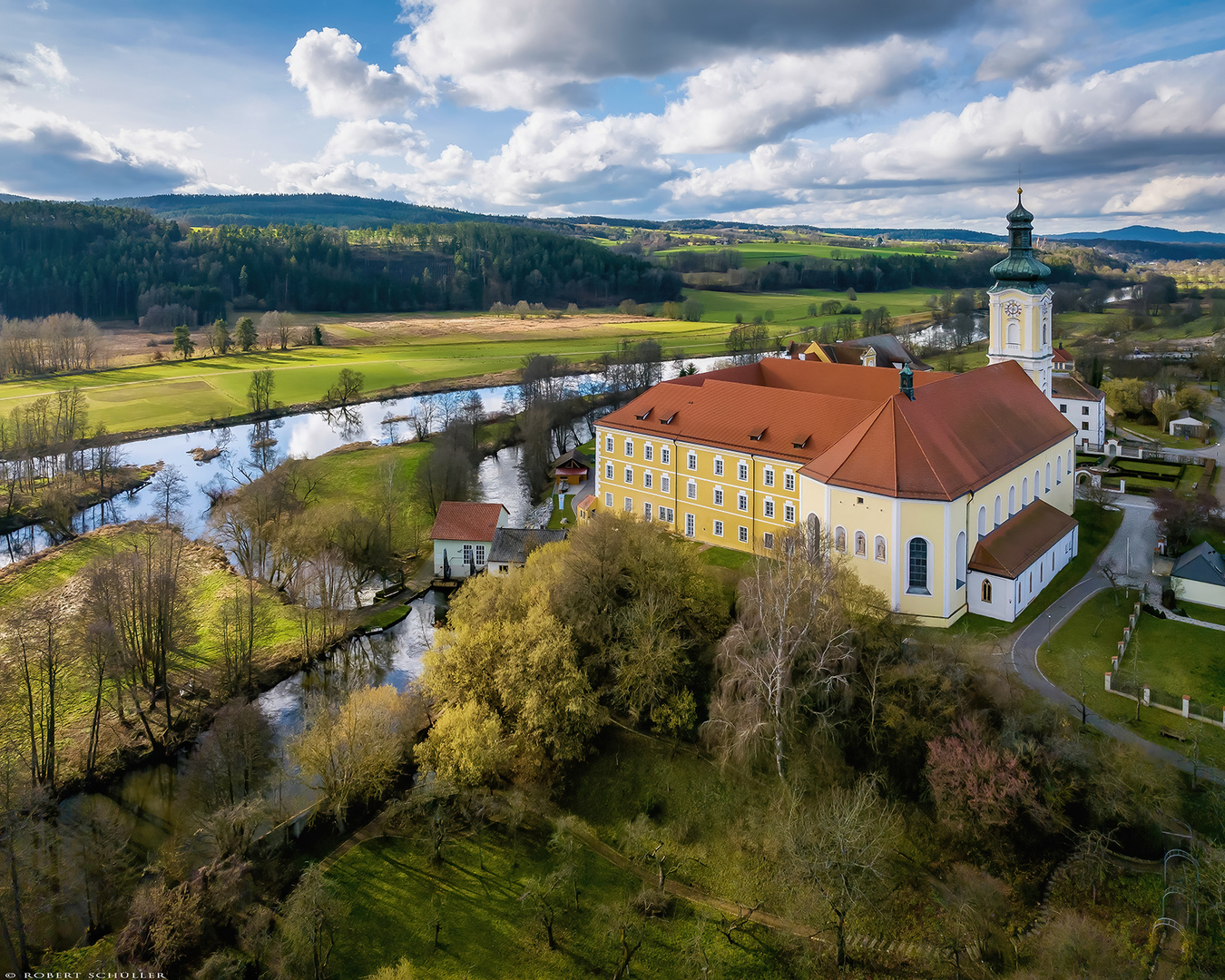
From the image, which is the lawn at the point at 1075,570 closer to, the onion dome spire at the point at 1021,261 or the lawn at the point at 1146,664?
the lawn at the point at 1146,664

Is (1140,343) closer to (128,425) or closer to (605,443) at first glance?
(605,443)

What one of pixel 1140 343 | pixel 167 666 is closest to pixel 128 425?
pixel 167 666

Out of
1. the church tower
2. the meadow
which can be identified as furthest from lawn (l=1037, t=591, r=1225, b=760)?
the meadow

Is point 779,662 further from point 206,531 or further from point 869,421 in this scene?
point 206,531

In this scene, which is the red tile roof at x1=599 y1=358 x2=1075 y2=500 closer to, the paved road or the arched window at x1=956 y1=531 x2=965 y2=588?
the arched window at x1=956 y1=531 x2=965 y2=588

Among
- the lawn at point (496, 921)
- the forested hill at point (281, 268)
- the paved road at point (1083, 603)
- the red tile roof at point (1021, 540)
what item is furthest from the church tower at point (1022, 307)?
the forested hill at point (281, 268)

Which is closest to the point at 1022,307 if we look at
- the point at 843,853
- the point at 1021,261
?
the point at 1021,261

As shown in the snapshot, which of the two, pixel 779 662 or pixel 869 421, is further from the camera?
pixel 869 421
